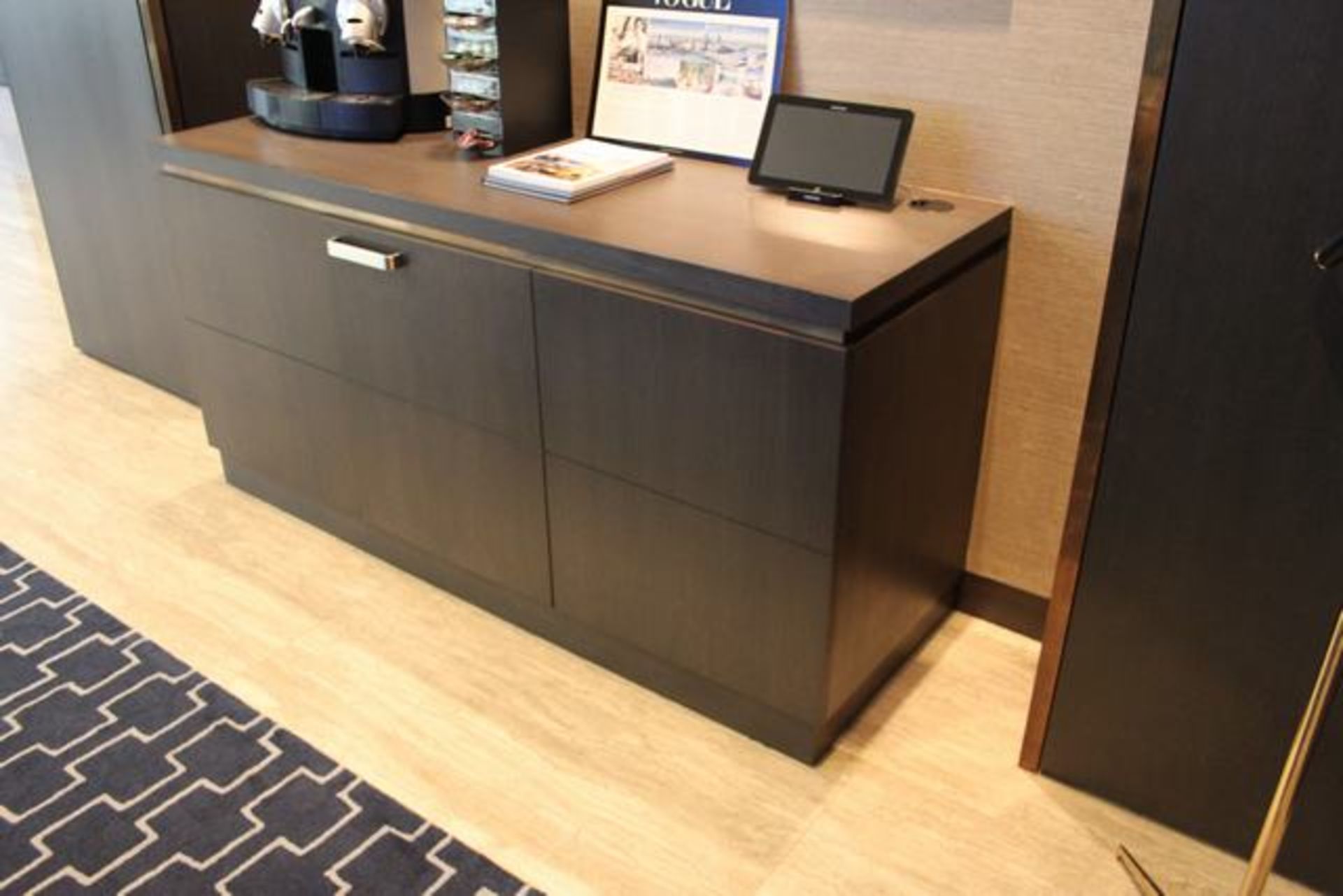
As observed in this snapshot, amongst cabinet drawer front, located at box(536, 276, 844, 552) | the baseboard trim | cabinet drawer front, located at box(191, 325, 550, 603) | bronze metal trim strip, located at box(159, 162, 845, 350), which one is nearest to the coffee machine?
bronze metal trim strip, located at box(159, 162, 845, 350)

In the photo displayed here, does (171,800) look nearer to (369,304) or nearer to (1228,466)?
(369,304)

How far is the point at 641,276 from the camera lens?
1521 mm

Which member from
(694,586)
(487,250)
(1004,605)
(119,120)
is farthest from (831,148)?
(119,120)

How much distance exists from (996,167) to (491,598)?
112cm

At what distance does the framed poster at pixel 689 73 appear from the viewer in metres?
1.87

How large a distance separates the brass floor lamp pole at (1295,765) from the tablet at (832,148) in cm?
86

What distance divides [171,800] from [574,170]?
3.64 ft

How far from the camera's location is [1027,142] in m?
1.68

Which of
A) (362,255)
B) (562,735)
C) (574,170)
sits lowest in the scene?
(562,735)

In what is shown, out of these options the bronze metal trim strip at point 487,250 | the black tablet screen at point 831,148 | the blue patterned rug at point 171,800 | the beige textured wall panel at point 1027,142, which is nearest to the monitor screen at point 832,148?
the black tablet screen at point 831,148

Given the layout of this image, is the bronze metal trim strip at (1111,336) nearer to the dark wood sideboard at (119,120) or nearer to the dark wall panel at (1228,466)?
the dark wall panel at (1228,466)

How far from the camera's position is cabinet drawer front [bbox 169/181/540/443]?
1717 mm

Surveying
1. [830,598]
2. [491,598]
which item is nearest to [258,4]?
[491,598]

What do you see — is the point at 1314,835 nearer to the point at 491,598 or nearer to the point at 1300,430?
the point at 1300,430
